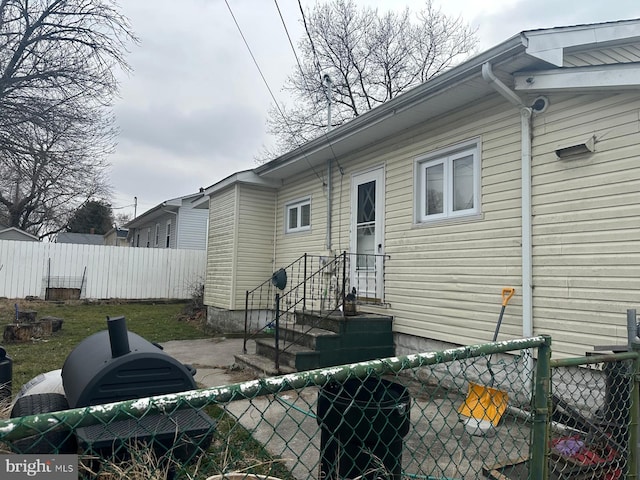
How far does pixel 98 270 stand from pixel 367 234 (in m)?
11.9

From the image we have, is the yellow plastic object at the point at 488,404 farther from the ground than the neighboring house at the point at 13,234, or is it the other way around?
the neighboring house at the point at 13,234

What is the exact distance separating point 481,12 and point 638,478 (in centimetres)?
1760

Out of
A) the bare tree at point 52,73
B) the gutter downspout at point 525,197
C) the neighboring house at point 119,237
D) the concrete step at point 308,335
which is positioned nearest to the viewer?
the gutter downspout at point 525,197

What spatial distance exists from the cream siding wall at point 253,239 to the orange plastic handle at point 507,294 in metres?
6.20

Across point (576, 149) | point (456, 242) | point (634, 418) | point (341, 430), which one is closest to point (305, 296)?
point (456, 242)

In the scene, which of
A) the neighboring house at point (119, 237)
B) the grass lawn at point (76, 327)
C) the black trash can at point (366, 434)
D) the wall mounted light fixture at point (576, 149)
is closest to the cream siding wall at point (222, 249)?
the grass lawn at point (76, 327)

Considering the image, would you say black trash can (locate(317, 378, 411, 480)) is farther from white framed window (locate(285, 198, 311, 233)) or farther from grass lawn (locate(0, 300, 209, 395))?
white framed window (locate(285, 198, 311, 233))

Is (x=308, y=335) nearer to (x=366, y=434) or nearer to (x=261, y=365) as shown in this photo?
(x=261, y=365)

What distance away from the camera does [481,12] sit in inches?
614

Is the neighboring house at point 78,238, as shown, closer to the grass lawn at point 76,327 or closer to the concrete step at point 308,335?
the grass lawn at point 76,327

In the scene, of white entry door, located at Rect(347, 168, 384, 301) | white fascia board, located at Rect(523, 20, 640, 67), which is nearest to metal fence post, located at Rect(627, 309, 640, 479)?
white fascia board, located at Rect(523, 20, 640, 67)

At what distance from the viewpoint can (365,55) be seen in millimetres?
18562

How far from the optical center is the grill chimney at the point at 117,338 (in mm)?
2311

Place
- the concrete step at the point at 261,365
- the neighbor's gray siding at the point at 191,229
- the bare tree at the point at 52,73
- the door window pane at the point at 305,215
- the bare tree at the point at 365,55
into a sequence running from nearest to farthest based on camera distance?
the concrete step at the point at 261,365 → the door window pane at the point at 305,215 → the bare tree at the point at 52,73 → the bare tree at the point at 365,55 → the neighbor's gray siding at the point at 191,229
